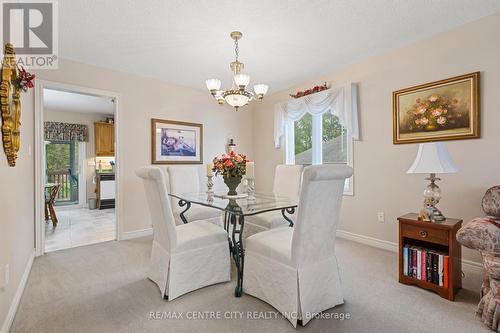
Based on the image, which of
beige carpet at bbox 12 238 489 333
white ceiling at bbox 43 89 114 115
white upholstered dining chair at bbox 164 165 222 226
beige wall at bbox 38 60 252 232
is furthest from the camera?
white ceiling at bbox 43 89 114 115

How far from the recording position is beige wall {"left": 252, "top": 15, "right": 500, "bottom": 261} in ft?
7.68

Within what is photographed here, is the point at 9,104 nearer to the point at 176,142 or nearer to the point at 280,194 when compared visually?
the point at 176,142

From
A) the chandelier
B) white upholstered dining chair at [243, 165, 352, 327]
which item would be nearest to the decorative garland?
the chandelier

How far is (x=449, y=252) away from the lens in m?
1.97

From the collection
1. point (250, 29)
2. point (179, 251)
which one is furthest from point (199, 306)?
point (250, 29)

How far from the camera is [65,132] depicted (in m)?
6.18

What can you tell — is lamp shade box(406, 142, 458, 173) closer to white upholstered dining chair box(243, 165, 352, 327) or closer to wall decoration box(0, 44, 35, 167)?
white upholstered dining chair box(243, 165, 352, 327)

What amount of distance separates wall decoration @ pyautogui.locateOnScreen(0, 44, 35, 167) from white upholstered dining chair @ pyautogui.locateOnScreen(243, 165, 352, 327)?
186 cm

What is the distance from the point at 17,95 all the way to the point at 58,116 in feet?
17.2

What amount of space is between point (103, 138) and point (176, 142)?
3.66 m

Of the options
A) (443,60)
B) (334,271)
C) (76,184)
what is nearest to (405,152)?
(443,60)

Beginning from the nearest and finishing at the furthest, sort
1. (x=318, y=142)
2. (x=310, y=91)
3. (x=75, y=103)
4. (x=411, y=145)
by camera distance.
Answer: (x=411, y=145) → (x=310, y=91) → (x=318, y=142) → (x=75, y=103)

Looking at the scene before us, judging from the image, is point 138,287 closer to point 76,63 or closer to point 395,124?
point 76,63

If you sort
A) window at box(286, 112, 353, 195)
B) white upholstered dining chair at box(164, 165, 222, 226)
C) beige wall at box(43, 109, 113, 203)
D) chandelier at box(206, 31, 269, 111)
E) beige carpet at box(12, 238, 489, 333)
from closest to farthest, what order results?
beige carpet at box(12, 238, 489, 333), chandelier at box(206, 31, 269, 111), white upholstered dining chair at box(164, 165, 222, 226), window at box(286, 112, 353, 195), beige wall at box(43, 109, 113, 203)
